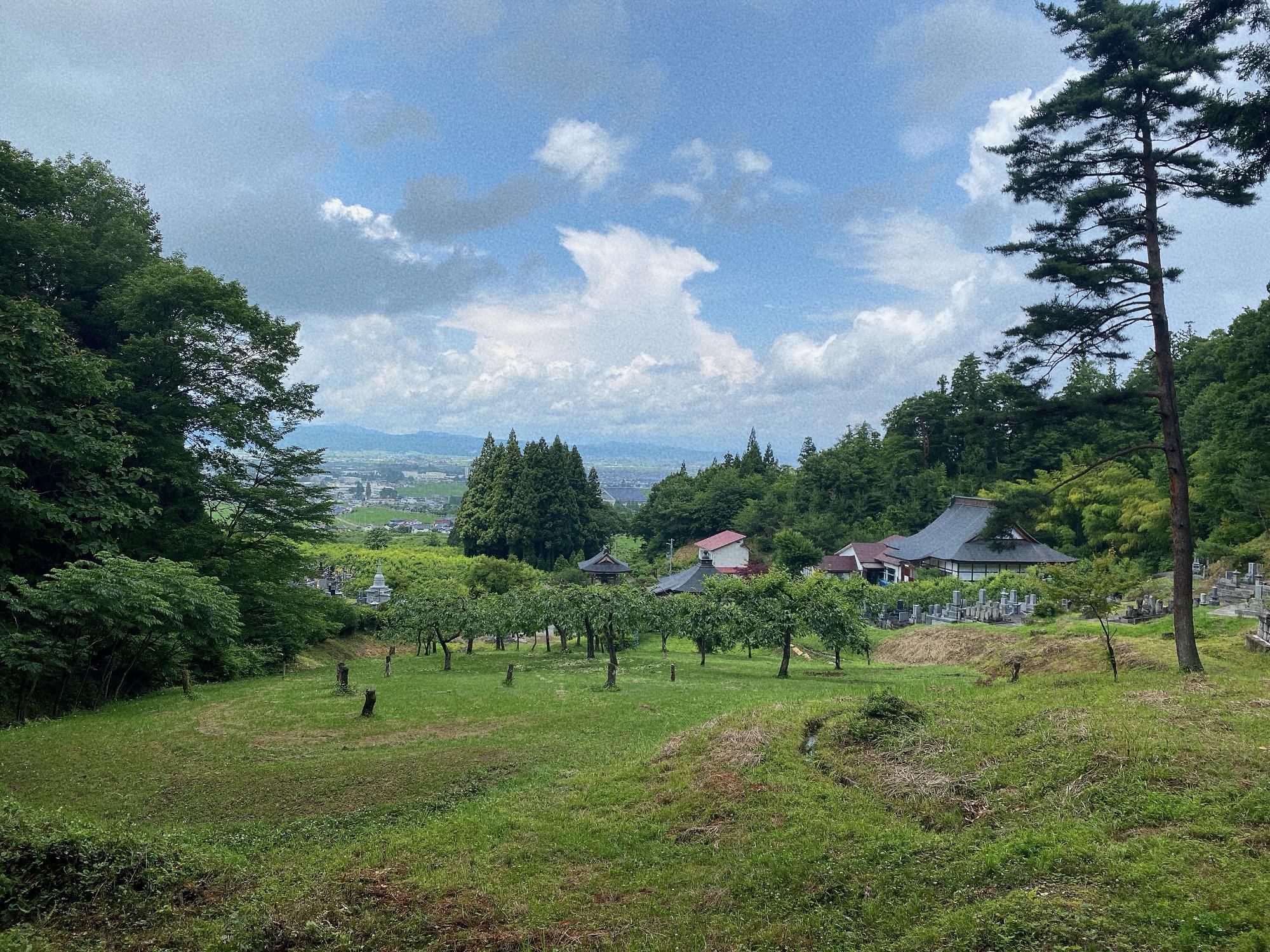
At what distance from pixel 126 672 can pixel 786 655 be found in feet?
62.1

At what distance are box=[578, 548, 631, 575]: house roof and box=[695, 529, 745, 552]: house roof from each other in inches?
416

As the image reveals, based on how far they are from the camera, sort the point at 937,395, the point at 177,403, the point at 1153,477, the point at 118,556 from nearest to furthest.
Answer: the point at 118,556 < the point at 177,403 < the point at 1153,477 < the point at 937,395

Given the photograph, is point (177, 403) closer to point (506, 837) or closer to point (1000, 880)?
point (506, 837)

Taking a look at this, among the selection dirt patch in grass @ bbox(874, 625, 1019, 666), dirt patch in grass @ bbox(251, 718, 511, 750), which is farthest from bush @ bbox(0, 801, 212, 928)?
dirt patch in grass @ bbox(874, 625, 1019, 666)

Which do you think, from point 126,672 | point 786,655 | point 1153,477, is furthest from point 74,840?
point 1153,477

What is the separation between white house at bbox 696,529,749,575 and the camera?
2544 inches

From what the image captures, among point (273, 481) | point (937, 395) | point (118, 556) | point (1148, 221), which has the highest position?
point (937, 395)

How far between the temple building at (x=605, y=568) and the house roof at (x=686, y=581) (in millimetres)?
4767

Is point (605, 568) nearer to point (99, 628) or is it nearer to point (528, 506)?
point (528, 506)

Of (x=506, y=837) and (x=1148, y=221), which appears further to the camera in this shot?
(x=1148, y=221)

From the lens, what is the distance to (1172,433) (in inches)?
498

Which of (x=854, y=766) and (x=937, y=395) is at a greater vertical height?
(x=937, y=395)

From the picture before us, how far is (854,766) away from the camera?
8.90 meters

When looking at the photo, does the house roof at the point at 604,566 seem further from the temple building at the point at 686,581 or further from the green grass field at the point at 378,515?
the green grass field at the point at 378,515
